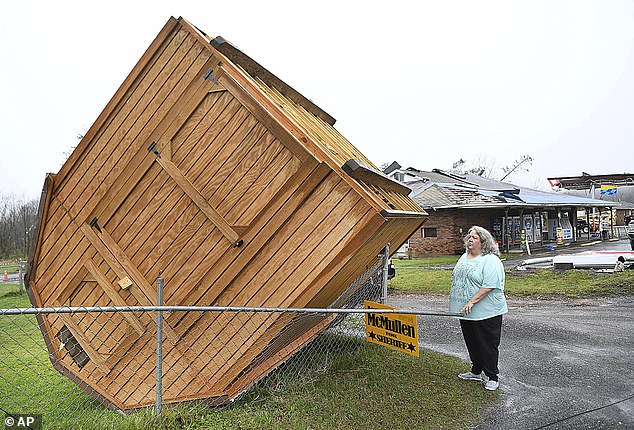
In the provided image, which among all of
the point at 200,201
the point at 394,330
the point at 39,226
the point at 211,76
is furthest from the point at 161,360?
the point at 211,76

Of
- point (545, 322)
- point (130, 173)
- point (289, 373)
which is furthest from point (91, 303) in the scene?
point (545, 322)

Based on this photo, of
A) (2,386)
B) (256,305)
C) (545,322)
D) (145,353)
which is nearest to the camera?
(256,305)

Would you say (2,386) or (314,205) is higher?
(314,205)

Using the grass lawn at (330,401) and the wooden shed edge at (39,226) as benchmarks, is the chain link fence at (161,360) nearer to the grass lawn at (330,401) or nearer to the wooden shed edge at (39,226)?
the grass lawn at (330,401)

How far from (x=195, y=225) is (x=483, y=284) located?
9.28 ft

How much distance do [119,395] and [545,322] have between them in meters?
7.13

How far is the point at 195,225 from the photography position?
4.52 meters

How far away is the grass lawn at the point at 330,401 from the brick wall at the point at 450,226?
20.9 m

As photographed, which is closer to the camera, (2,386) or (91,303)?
(91,303)

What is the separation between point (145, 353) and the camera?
4.64m

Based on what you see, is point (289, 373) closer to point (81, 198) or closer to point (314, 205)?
point (314, 205)

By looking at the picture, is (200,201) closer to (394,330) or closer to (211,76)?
(211,76)

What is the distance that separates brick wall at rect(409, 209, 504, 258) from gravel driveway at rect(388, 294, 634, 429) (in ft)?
51.7

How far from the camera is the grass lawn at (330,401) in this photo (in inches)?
157
